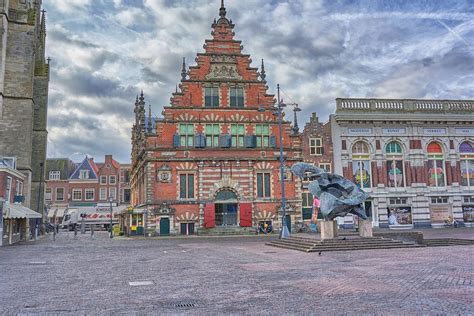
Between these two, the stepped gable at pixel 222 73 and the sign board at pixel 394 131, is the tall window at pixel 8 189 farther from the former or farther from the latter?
the sign board at pixel 394 131

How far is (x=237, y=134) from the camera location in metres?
42.6

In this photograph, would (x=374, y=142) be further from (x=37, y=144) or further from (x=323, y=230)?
(x=37, y=144)

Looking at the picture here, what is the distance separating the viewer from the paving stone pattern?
26.7 ft

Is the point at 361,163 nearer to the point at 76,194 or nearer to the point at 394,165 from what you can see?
the point at 394,165

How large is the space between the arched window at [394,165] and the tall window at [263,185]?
12.1 metres

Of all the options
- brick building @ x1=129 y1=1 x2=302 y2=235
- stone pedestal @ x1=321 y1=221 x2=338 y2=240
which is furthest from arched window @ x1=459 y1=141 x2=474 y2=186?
stone pedestal @ x1=321 y1=221 x2=338 y2=240

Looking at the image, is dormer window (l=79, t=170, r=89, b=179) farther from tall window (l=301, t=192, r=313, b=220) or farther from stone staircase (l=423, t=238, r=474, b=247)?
stone staircase (l=423, t=238, r=474, b=247)

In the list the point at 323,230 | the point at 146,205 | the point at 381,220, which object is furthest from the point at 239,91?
the point at 323,230

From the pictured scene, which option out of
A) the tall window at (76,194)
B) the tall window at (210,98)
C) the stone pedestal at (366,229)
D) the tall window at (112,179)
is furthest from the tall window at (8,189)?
the tall window at (76,194)

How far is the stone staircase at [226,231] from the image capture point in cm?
3988

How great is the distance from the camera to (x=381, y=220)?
43594 millimetres

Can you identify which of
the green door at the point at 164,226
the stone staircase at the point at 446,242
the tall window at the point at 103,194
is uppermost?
the tall window at the point at 103,194

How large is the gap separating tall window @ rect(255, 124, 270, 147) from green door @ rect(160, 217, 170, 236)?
10975mm

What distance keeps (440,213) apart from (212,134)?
77.2 feet
